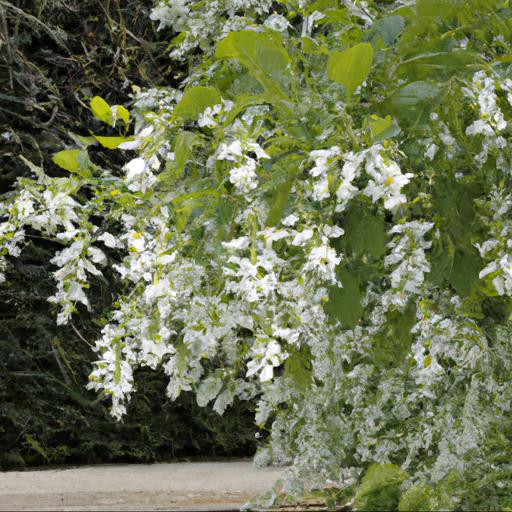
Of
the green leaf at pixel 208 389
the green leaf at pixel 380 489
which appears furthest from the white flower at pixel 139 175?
the green leaf at pixel 380 489

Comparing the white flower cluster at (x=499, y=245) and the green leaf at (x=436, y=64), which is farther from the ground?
the green leaf at (x=436, y=64)

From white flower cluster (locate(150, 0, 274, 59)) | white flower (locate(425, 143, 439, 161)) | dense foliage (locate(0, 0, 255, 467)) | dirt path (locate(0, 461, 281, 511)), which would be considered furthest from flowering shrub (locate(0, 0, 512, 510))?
dense foliage (locate(0, 0, 255, 467))

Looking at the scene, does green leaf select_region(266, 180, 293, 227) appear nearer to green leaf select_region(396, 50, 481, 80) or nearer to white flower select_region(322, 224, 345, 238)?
white flower select_region(322, 224, 345, 238)

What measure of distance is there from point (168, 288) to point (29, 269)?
208 cm

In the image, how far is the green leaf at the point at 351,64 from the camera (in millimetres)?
1069

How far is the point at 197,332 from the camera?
139 centimetres

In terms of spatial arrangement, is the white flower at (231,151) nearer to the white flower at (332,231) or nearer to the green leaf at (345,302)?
the white flower at (332,231)

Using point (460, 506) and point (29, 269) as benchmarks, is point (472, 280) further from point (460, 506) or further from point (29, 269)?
point (29, 269)

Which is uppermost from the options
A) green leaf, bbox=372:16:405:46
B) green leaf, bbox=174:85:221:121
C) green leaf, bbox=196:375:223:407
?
green leaf, bbox=372:16:405:46

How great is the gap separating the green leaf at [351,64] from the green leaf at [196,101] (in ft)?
0.60

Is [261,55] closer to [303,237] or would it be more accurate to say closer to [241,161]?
[241,161]

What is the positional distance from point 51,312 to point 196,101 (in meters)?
2.29

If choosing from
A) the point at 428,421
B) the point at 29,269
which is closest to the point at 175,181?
the point at 428,421

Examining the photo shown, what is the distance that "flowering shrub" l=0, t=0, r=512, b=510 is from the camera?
3.89 feet
